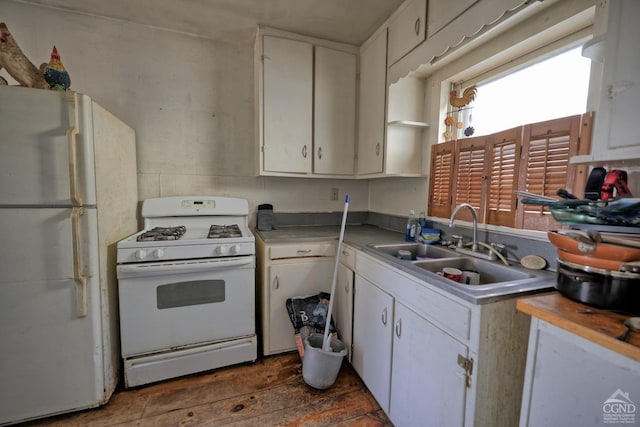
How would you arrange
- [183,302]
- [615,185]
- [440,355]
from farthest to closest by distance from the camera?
[183,302], [440,355], [615,185]

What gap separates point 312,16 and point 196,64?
102 centimetres

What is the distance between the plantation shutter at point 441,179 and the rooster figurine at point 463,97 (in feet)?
0.88

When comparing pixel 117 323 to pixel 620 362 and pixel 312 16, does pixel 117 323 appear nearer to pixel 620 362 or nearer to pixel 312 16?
pixel 620 362

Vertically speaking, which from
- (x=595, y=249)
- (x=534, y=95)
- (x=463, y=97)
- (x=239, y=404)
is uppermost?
(x=463, y=97)

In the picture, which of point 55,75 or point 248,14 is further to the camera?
point 248,14

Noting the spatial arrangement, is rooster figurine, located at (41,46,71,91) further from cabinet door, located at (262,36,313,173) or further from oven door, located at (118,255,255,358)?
cabinet door, located at (262,36,313,173)

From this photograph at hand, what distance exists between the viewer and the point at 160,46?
2131 millimetres

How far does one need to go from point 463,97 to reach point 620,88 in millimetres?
Result: 1036

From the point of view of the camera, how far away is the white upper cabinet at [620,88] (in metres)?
0.81

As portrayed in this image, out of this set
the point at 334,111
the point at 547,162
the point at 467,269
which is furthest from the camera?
the point at 334,111

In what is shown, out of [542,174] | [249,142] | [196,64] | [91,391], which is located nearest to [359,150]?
[249,142]

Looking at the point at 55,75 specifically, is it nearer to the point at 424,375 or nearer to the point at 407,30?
the point at 407,30

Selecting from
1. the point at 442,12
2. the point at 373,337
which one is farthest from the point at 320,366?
the point at 442,12

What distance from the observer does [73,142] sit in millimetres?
1336
